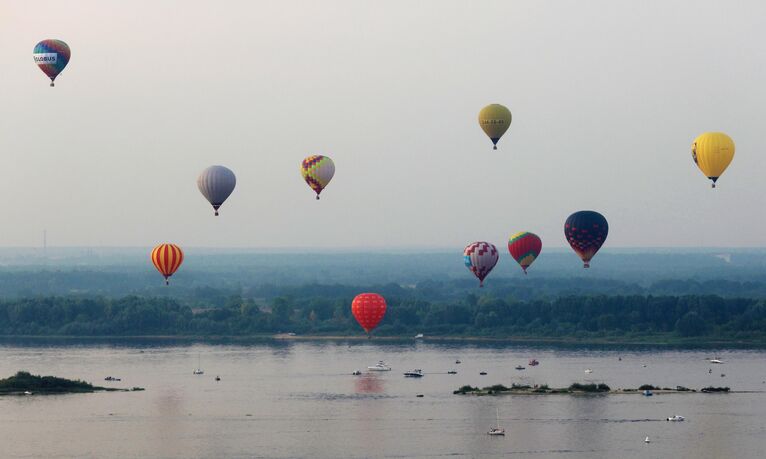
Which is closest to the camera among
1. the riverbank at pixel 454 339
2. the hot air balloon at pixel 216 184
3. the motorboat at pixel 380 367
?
the hot air balloon at pixel 216 184

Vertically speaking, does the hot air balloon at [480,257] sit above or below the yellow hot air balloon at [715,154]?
below

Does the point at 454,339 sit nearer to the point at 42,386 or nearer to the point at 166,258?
the point at 166,258

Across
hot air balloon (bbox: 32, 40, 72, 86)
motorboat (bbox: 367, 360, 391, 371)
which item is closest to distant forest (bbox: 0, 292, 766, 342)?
motorboat (bbox: 367, 360, 391, 371)

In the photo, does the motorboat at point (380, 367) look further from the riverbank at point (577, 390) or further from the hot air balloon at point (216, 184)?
the hot air balloon at point (216, 184)

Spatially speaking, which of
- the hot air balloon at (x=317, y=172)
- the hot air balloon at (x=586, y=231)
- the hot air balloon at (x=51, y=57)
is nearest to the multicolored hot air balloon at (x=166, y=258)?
the hot air balloon at (x=317, y=172)

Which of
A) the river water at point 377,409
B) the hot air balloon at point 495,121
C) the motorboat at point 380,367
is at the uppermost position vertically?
the hot air balloon at point 495,121

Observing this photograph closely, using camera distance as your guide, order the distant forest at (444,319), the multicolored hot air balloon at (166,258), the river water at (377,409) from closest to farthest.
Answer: the river water at (377,409) < the multicolored hot air balloon at (166,258) < the distant forest at (444,319)

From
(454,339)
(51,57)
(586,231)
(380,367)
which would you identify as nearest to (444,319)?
(454,339)
